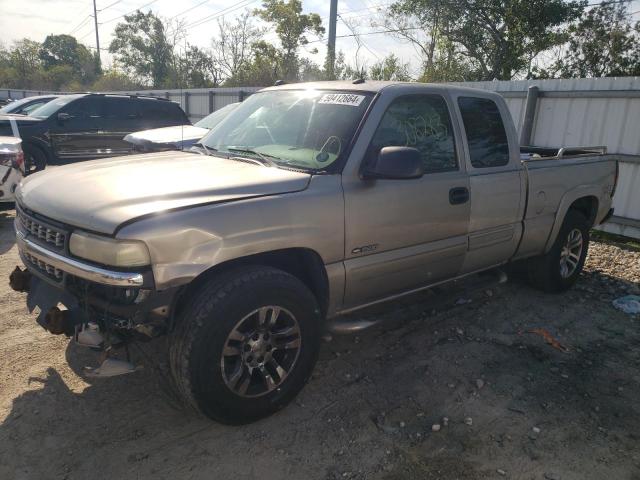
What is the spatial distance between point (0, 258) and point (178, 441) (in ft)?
13.1

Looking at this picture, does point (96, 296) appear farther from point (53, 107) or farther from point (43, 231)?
point (53, 107)

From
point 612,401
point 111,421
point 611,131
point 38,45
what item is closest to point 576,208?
point 612,401

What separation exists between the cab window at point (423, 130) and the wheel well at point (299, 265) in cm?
83

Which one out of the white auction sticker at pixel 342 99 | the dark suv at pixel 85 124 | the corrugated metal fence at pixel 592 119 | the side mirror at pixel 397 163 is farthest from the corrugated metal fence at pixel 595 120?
the dark suv at pixel 85 124

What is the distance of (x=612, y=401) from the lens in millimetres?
3354

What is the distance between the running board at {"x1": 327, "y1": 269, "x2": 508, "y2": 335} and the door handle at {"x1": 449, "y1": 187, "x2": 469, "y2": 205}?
27.2 inches

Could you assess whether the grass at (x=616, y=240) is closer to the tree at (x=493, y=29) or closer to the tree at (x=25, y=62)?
the tree at (x=493, y=29)

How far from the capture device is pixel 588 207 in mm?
5273

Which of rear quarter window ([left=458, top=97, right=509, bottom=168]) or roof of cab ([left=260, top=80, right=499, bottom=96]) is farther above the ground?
roof of cab ([left=260, top=80, right=499, bottom=96])

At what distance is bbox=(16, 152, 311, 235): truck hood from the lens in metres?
2.47

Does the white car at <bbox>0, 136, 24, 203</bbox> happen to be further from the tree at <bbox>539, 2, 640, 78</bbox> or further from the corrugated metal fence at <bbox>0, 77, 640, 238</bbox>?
the tree at <bbox>539, 2, 640, 78</bbox>

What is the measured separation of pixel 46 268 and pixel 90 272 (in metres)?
0.55

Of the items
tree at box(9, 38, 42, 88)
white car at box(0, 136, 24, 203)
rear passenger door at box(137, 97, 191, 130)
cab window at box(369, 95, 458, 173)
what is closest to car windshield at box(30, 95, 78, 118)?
rear passenger door at box(137, 97, 191, 130)

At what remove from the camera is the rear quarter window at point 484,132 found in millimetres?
3902
